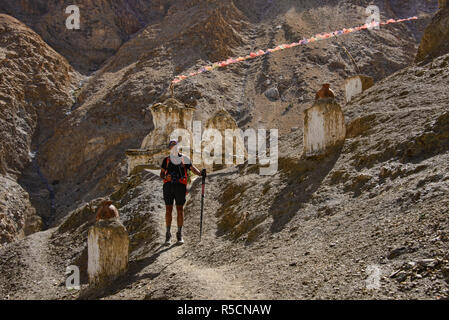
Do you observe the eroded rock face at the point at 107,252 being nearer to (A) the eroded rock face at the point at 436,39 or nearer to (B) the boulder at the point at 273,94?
(A) the eroded rock face at the point at 436,39

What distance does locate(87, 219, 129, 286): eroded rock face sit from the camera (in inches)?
298

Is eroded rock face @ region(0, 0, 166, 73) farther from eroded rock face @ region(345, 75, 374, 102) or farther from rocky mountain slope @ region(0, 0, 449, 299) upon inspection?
eroded rock face @ region(345, 75, 374, 102)

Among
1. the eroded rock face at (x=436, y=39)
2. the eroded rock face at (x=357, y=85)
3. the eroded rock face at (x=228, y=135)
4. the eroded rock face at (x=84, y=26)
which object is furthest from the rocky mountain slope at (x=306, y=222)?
the eroded rock face at (x=84, y=26)

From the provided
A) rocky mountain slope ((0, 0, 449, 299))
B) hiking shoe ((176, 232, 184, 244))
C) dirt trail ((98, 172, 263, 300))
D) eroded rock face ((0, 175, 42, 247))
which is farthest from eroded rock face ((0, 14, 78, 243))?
dirt trail ((98, 172, 263, 300))

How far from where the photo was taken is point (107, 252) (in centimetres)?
758

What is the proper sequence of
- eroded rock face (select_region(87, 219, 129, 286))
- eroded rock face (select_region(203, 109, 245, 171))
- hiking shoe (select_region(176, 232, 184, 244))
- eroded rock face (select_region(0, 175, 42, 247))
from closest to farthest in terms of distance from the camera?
eroded rock face (select_region(87, 219, 129, 286)) → hiking shoe (select_region(176, 232, 184, 244)) → eroded rock face (select_region(203, 109, 245, 171)) → eroded rock face (select_region(0, 175, 42, 247))

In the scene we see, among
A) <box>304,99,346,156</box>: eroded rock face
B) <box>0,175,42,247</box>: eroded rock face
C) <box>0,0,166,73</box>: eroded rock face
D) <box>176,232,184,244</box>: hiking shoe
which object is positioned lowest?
<box>176,232,184,244</box>: hiking shoe

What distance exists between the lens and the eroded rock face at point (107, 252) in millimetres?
7562

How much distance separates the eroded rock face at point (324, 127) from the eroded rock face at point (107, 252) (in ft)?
15.7

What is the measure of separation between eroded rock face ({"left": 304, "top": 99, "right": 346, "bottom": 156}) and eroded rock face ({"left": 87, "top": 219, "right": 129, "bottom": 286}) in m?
4.77

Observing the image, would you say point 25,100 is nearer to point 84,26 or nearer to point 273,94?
point 84,26

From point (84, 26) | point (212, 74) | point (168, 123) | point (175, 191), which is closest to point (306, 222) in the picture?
point (175, 191)
